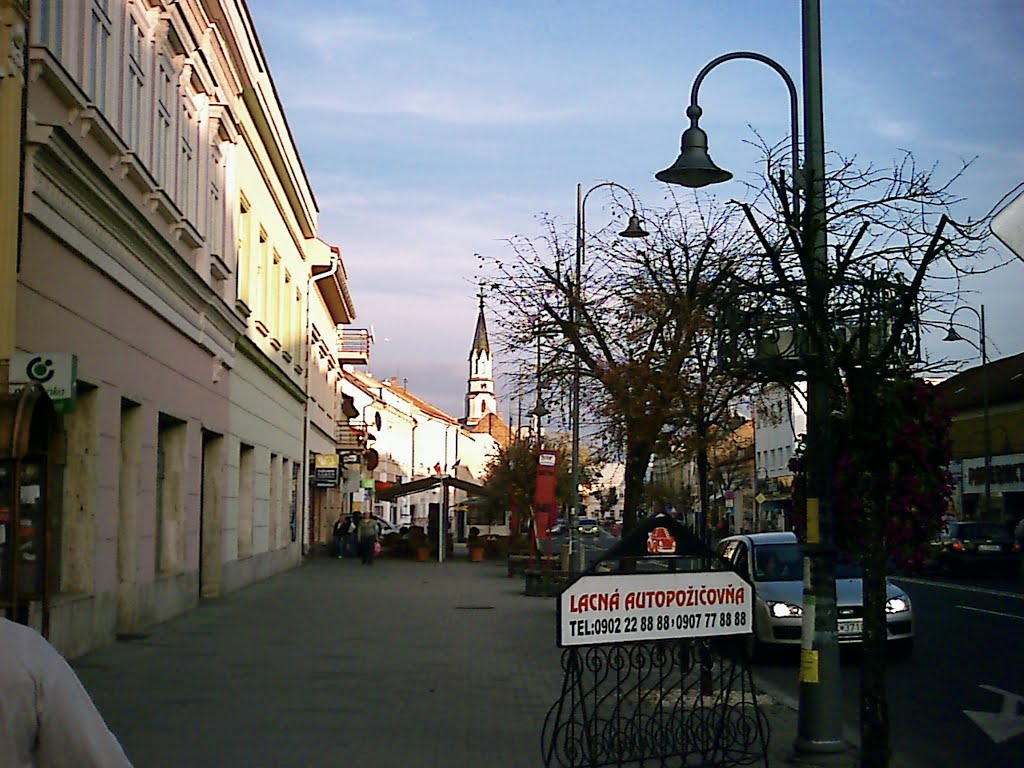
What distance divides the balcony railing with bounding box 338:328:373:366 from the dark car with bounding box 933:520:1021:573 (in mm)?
31911

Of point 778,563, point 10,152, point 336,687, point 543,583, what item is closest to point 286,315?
point 543,583

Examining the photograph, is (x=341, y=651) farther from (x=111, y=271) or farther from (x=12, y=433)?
(x=12, y=433)

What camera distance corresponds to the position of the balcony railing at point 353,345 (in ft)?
201

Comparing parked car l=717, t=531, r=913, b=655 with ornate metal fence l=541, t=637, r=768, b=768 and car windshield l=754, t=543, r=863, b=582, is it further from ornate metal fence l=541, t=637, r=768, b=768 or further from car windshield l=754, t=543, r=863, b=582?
ornate metal fence l=541, t=637, r=768, b=768

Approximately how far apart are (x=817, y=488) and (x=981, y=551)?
2835 centimetres

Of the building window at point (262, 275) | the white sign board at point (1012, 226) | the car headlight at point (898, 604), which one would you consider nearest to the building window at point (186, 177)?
the building window at point (262, 275)

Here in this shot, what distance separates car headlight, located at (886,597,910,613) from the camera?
15.8m

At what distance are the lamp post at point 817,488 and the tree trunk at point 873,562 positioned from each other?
0.34 metres

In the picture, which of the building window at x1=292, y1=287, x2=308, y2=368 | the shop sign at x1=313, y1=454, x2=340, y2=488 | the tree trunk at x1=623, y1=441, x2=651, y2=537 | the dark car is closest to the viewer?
the tree trunk at x1=623, y1=441, x2=651, y2=537

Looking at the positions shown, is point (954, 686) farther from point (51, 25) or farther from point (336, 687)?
point (51, 25)

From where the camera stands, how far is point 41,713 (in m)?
3.03

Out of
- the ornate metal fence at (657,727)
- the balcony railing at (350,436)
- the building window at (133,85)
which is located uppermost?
the building window at (133,85)

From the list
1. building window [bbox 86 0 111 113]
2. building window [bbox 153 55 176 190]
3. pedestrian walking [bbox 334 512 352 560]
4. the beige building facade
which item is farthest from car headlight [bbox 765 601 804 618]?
pedestrian walking [bbox 334 512 352 560]

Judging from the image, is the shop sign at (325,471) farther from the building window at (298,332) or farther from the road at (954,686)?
the road at (954,686)
